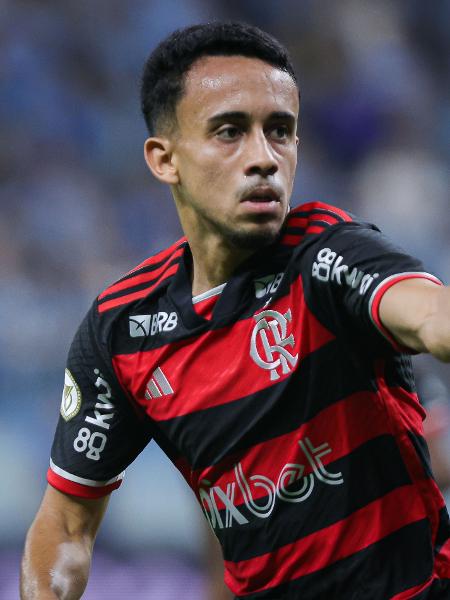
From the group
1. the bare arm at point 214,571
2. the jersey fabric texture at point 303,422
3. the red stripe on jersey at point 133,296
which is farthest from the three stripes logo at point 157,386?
the bare arm at point 214,571

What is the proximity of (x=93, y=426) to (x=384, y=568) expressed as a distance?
0.88 m

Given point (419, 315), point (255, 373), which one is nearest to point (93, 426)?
point (255, 373)

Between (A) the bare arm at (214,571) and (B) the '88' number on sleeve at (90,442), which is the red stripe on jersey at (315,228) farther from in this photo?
(A) the bare arm at (214,571)

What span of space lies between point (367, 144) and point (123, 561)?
2.76 meters

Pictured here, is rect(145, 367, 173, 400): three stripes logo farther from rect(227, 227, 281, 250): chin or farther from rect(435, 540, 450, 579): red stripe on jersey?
rect(435, 540, 450, 579): red stripe on jersey

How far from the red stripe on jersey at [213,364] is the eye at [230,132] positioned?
0.40 meters

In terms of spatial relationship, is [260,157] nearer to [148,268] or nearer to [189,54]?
[189,54]

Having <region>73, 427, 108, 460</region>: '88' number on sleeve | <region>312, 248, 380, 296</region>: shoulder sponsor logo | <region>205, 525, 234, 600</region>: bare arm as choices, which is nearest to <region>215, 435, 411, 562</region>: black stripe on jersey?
<region>312, 248, 380, 296</region>: shoulder sponsor logo

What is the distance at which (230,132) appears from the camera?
2.49 metres

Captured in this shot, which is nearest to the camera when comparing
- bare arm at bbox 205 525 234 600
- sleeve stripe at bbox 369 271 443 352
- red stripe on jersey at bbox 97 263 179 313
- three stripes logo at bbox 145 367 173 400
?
sleeve stripe at bbox 369 271 443 352

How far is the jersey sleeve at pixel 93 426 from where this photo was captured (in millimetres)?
2682

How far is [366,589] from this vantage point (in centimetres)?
222

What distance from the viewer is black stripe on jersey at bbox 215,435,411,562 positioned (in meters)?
2.25

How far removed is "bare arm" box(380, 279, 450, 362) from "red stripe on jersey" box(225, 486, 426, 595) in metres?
0.49
